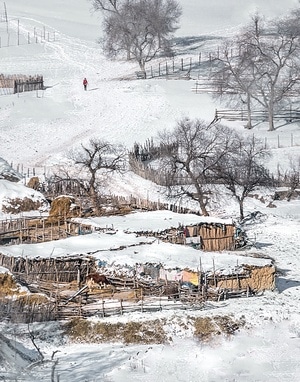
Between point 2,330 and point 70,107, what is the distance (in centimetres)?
3635

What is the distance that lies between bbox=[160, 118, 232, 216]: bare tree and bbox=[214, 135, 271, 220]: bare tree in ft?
1.78

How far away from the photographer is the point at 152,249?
25750 millimetres

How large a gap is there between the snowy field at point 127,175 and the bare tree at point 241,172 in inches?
34.8

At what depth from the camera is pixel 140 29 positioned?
6431cm

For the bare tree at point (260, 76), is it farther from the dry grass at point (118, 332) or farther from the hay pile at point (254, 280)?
the dry grass at point (118, 332)

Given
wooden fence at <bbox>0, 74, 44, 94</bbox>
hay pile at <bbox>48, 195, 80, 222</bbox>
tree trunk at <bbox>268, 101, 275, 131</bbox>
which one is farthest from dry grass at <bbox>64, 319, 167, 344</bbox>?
wooden fence at <bbox>0, 74, 44, 94</bbox>

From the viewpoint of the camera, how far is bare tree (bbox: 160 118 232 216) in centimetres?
3450

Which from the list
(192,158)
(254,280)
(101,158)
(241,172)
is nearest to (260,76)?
(241,172)

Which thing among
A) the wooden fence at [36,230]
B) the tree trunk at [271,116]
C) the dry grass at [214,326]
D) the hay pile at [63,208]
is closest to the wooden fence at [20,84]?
the tree trunk at [271,116]

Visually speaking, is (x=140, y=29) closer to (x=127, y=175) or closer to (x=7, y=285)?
(x=127, y=175)

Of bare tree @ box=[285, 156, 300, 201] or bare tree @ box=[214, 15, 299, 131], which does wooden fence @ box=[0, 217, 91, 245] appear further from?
bare tree @ box=[214, 15, 299, 131]

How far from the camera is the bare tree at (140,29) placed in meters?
64.4

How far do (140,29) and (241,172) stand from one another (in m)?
30.1

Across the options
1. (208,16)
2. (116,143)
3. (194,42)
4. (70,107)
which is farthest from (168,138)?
(208,16)
